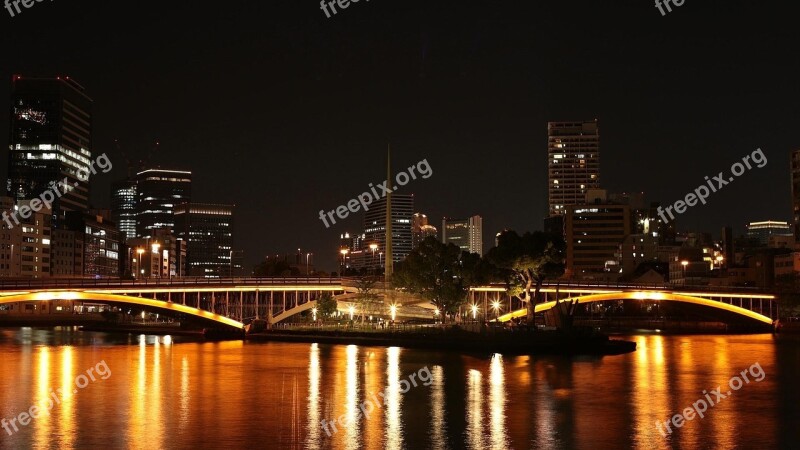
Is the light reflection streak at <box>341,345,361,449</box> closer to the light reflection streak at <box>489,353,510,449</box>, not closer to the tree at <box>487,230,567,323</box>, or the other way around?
the light reflection streak at <box>489,353,510,449</box>

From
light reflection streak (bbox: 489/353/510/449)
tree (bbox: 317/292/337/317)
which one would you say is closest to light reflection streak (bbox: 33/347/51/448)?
light reflection streak (bbox: 489/353/510/449)

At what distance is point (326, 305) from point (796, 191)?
103 meters

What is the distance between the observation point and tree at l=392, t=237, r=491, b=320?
108m

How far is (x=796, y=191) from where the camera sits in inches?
7072

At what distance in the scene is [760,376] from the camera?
6938cm

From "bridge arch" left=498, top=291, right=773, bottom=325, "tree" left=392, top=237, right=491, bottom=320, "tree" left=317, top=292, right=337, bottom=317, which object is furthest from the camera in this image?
"bridge arch" left=498, top=291, right=773, bottom=325

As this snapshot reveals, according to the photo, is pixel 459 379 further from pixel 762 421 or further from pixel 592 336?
pixel 592 336

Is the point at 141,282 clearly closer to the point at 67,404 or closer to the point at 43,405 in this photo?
the point at 67,404

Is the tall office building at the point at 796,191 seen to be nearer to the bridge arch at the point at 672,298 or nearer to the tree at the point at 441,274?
the bridge arch at the point at 672,298

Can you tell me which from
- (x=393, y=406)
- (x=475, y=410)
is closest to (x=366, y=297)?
(x=393, y=406)

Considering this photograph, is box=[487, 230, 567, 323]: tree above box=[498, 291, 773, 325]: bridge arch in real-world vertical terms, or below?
above

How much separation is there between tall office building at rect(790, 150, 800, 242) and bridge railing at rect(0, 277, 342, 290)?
98299 millimetres

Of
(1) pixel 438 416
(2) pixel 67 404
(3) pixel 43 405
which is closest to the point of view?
(1) pixel 438 416

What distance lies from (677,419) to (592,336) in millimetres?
45044
